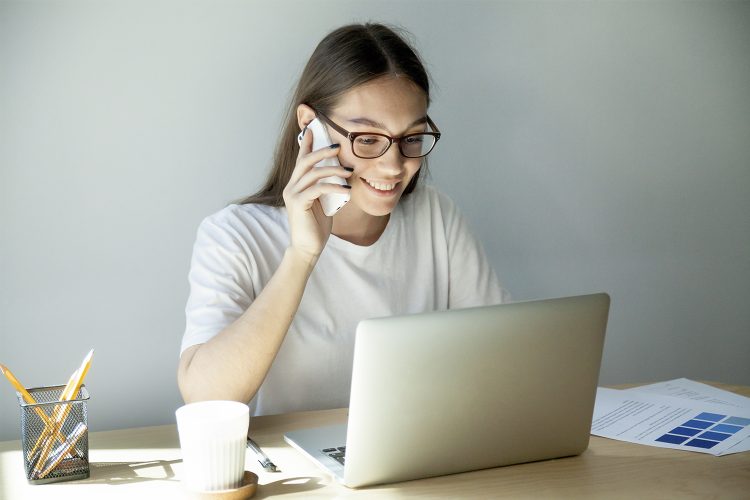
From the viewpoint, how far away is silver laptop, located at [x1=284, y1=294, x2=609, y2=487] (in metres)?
1.05

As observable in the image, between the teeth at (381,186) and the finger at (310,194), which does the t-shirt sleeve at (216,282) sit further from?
the teeth at (381,186)

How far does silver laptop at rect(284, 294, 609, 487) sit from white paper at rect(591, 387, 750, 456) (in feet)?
0.60

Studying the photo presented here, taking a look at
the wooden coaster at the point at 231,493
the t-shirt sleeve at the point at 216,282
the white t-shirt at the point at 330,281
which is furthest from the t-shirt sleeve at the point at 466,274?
the wooden coaster at the point at 231,493

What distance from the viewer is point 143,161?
6.55 feet

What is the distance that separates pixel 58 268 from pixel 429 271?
899 millimetres

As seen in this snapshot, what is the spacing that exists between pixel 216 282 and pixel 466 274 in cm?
68

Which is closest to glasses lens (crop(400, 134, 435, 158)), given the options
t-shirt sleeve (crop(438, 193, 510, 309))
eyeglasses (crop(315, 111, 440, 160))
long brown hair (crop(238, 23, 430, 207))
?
eyeglasses (crop(315, 111, 440, 160))

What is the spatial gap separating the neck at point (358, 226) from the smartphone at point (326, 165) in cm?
23

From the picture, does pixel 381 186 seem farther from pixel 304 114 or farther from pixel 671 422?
pixel 671 422

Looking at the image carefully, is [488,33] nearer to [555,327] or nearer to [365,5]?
[365,5]

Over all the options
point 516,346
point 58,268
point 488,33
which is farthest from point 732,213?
point 58,268

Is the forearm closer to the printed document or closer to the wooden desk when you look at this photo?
the wooden desk

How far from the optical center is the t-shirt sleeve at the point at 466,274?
202cm

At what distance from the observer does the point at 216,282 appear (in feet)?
5.36
